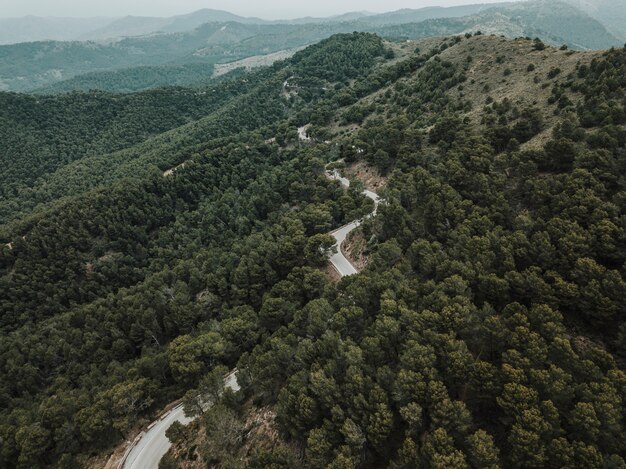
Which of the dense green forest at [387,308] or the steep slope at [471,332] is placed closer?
the steep slope at [471,332]

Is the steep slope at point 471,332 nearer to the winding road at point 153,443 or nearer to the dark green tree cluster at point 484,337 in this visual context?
the dark green tree cluster at point 484,337

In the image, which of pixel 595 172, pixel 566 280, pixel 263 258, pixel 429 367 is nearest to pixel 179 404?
pixel 263 258

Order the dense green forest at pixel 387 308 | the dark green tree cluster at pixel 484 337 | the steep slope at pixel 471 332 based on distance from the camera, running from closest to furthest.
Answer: the dark green tree cluster at pixel 484 337, the steep slope at pixel 471 332, the dense green forest at pixel 387 308

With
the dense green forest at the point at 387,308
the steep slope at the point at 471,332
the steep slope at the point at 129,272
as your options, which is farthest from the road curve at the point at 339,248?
the steep slope at the point at 471,332

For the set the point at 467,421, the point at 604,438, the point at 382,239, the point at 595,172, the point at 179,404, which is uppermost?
the point at 595,172

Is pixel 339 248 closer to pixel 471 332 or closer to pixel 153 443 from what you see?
pixel 471 332

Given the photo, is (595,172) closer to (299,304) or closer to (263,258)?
(299,304)

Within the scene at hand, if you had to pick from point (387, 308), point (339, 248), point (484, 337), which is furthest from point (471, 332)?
point (339, 248)
